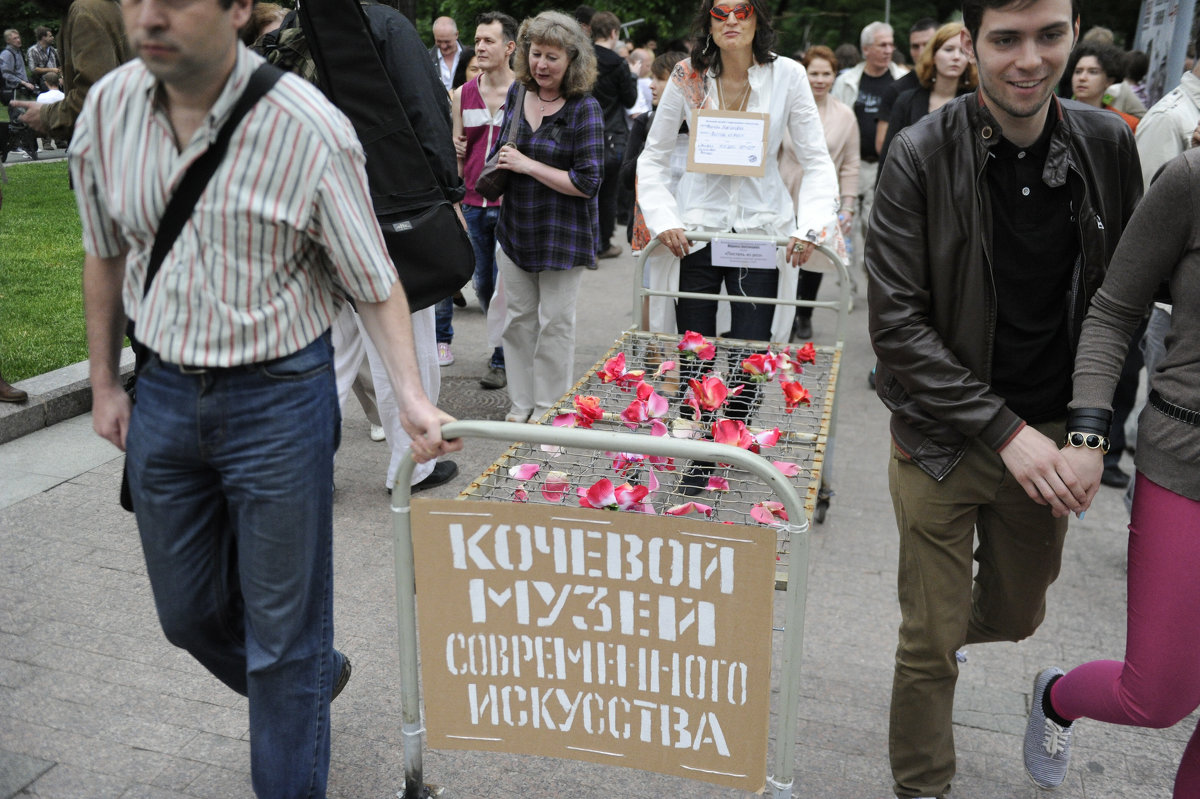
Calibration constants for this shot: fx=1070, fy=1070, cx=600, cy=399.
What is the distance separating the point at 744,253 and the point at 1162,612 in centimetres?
252

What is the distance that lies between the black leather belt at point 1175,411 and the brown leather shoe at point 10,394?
509cm

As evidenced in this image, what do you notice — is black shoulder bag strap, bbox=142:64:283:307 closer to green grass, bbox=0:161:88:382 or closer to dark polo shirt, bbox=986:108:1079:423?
dark polo shirt, bbox=986:108:1079:423

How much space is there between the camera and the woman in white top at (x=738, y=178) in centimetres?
450

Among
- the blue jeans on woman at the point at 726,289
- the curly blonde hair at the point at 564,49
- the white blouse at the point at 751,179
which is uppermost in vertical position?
the curly blonde hair at the point at 564,49

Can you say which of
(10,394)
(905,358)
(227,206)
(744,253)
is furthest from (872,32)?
(227,206)

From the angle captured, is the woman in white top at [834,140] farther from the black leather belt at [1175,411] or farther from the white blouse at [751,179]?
the black leather belt at [1175,411]

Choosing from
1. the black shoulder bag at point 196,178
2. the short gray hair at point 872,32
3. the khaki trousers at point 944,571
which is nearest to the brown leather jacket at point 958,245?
the khaki trousers at point 944,571

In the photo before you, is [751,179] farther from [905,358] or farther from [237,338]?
[237,338]

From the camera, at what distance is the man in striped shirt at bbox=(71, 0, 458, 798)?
203 centimetres

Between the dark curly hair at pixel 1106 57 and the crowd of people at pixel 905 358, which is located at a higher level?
the dark curly hair at pixel 1106 57

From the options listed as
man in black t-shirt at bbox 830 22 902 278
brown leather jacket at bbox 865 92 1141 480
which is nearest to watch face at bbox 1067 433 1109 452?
brown leather jacket at bbox 865 92 1141 480

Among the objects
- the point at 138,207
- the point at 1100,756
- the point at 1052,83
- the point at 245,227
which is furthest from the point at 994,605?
the point at 138,207

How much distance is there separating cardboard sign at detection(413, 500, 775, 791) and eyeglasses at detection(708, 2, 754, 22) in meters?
2.91

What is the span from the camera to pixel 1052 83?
7.72 feet
